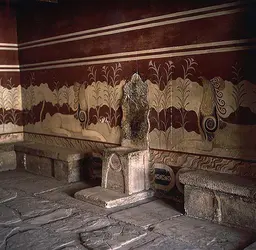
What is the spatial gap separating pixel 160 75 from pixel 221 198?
149 centimetres

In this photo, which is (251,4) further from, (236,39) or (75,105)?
(75,105)

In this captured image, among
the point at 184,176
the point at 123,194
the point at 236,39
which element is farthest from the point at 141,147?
the point at 236,39

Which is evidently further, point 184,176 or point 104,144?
point 104,144

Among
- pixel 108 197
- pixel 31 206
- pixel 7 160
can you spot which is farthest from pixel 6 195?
pixel 7 160

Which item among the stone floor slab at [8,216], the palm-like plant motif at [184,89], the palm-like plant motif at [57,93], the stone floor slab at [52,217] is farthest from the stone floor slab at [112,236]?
the palm-like plant motif at [57,93]

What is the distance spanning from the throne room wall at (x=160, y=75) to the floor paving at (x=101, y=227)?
581 mm

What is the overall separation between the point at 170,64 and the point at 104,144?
1478mm

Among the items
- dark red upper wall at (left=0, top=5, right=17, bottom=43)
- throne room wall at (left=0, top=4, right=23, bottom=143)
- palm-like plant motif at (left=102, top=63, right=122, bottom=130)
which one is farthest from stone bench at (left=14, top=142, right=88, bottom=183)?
dark red upper wall at (left=0, top=5, right=17, bottom=43)

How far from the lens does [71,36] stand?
512 cm

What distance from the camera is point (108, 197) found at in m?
3.90

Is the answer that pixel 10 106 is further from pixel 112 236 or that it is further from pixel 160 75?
pixel 112 236

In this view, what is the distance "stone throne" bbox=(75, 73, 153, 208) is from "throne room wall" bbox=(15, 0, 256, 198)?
0.38 ft

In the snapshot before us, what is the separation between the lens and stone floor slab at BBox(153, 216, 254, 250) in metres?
2.87

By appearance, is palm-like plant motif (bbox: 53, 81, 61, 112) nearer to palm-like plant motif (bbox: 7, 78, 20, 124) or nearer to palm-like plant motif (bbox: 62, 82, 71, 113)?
palm-like plant motif (bbox: 62, 82, 71, 113)
